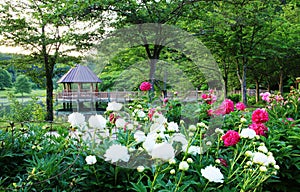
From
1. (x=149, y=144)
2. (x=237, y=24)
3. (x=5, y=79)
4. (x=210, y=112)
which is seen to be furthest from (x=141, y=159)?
(x=5, y=79)

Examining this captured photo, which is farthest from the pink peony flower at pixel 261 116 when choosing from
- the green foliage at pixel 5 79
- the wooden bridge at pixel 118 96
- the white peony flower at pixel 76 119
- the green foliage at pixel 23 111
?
the green foliage at pixel 5 79

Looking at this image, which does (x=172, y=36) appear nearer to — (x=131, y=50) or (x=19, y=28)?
(x=131, y=50)

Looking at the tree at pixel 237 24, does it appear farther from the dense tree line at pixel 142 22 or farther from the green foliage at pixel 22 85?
the green foliage at pixel 22 85

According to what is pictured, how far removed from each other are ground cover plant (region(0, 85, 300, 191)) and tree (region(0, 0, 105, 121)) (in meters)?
4.99

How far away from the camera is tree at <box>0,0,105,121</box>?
21.0ft

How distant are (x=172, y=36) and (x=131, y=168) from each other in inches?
178

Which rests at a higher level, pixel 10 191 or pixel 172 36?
pixel 172 36

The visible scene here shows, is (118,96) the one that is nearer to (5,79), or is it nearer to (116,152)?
(116,152)

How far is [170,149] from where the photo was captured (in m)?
0.90

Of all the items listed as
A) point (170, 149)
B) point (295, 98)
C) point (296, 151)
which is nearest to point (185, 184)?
point (170, 149)

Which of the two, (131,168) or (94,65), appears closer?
(131,168)

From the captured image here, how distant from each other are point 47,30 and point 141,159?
7725 millimetres

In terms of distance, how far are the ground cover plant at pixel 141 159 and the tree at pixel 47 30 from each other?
4994 millimetres

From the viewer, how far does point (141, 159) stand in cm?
118
